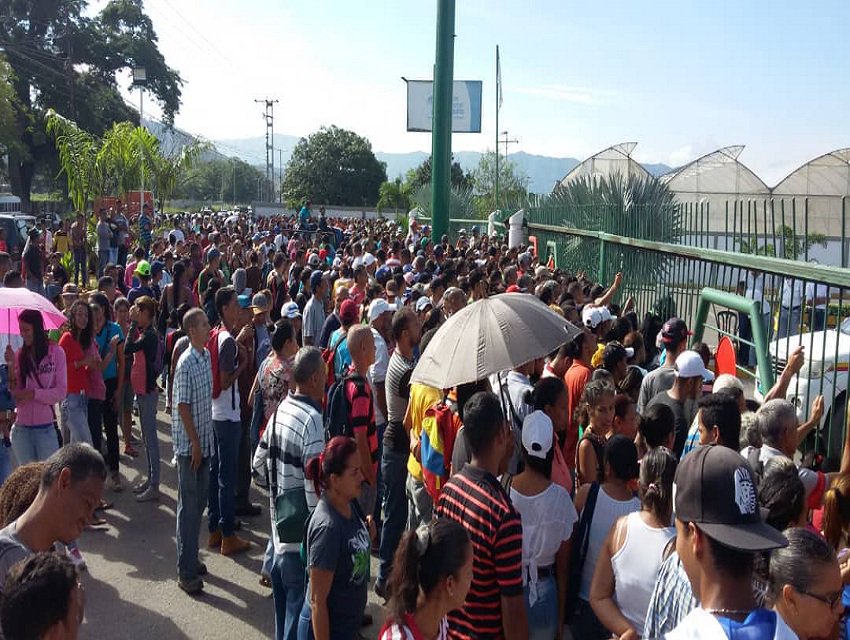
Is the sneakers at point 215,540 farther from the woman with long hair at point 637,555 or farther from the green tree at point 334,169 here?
the green tree at point 334,169

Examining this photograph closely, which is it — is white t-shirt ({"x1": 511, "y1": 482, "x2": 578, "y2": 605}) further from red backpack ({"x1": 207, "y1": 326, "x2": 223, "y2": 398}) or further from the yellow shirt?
red backpack ({"x1": 207, "y1": 326, "x2": 223, "y2": 398})

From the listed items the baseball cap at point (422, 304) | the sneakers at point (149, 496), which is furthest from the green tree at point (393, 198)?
the sneakers at point (149, 496)

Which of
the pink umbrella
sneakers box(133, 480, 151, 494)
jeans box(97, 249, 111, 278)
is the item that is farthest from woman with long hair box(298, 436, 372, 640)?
jeans box(97, 249, 111, 278)

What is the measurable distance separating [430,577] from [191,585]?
140 inches

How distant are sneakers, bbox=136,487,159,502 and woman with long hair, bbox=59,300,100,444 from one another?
0.75 meters

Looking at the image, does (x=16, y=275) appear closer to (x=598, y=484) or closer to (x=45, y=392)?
(x=45, y=392)

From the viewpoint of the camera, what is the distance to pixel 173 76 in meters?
63.1

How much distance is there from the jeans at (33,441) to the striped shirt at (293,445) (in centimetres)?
250

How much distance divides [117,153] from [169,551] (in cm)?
2065

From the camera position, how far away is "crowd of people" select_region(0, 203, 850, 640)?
242 centimetres

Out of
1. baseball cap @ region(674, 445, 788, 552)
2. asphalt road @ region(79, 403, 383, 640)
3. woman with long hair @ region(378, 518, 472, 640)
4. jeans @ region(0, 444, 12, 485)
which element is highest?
baseball cap @ region(674, 445, 788, 552)

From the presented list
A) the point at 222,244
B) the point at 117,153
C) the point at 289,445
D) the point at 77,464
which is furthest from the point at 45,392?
the point at 117,153

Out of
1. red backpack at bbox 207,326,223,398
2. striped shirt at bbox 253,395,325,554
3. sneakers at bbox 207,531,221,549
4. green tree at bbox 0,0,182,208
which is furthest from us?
green tree at bbox 0,0,182,208

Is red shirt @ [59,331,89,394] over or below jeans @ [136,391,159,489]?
over
